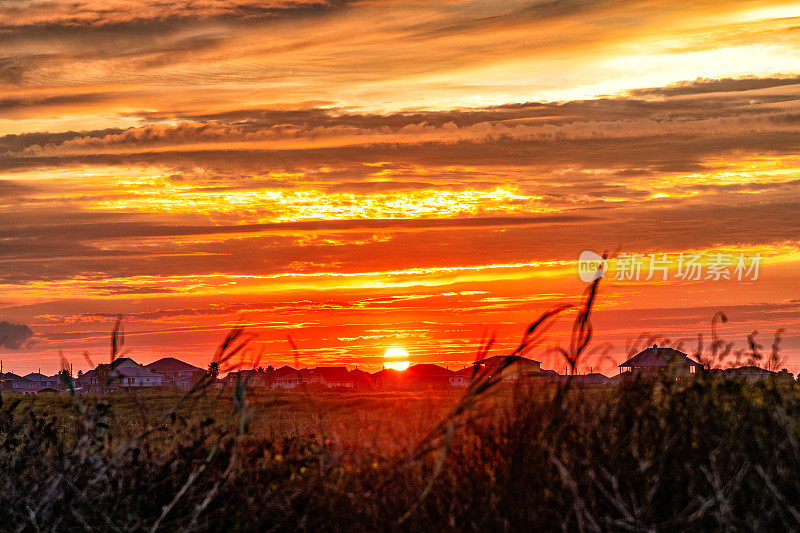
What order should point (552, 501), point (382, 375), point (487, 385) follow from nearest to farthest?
point (487, 385), point (552, 501), point (382, 375)

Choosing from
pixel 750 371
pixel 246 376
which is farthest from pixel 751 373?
pixel 246 376

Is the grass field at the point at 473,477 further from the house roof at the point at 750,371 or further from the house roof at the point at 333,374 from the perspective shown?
the house roof at the point at 333,374

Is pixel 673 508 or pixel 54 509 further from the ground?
pixel 673 508

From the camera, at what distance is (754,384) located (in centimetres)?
942

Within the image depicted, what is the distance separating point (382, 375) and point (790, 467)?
115057 millimetres

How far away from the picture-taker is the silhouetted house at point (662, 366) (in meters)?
8.35

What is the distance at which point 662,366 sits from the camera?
8758 mm

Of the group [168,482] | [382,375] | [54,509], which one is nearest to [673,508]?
[168,482]

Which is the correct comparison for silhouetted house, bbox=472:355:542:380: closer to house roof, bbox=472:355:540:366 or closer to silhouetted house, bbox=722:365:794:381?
house roof, bbox=472:355:540:366

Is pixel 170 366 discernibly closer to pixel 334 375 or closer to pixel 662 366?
pixel 334 375

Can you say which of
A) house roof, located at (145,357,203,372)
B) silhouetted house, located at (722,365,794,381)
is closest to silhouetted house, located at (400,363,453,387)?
house roof, located at (145,357,203,372)

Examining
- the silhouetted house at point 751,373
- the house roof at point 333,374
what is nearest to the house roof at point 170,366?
the house roof at point 333,374

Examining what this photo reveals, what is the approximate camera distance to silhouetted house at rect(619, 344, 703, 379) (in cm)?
835

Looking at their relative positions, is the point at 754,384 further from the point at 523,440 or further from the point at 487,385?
the point at 487,385
